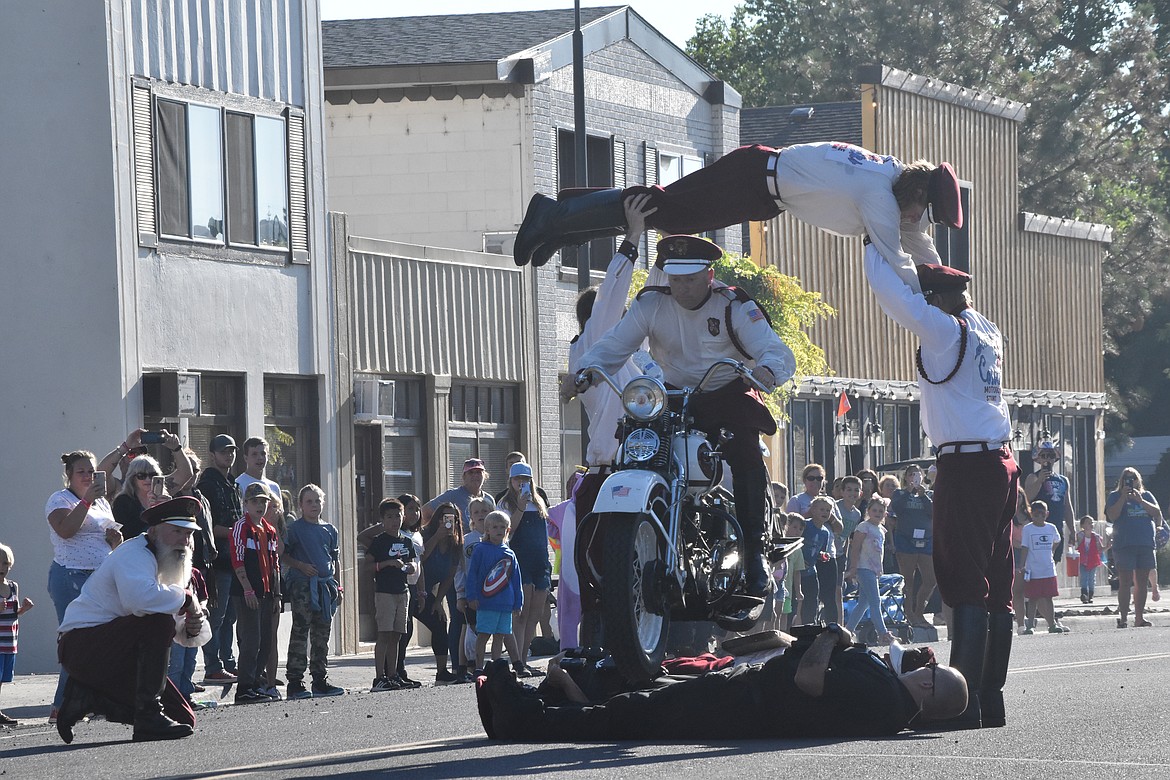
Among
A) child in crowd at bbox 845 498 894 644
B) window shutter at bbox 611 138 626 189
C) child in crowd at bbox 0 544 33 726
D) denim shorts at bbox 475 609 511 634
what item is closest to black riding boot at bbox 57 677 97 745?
child in crowd at bbox 0 544 33 726

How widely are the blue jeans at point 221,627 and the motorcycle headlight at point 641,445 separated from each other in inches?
227

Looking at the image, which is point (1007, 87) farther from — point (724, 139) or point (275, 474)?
point (275, 474)

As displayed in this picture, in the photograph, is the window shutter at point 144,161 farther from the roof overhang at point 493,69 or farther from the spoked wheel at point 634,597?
the spoked wheel at point 634,597

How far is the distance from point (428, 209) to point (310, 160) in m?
5.40

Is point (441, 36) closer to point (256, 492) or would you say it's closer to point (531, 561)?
point (531, 561)

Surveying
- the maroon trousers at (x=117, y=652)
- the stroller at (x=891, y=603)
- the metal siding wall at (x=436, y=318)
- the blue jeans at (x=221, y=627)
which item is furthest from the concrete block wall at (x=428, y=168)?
the maroon trousers at (x=117, y=652)

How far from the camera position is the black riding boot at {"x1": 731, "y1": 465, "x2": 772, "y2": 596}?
11219 mm

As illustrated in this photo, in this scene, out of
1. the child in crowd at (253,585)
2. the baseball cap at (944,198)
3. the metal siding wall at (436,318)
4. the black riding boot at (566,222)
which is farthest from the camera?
the metal siding wall at (436,318)

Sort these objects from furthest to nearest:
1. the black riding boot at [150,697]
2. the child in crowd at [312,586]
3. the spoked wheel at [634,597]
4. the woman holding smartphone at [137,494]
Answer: the child in crowd at [312,586] < the woman holding smartphone at [137,494] < the black riding boot at [150,697] < the spoked wheel at [634,597]

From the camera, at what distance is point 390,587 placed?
17.2 m

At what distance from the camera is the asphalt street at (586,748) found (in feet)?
→ 29.9

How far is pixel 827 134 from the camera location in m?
39.3

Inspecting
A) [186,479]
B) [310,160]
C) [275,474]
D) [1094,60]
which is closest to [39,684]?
[186,479]

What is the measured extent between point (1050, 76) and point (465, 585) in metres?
45.8
